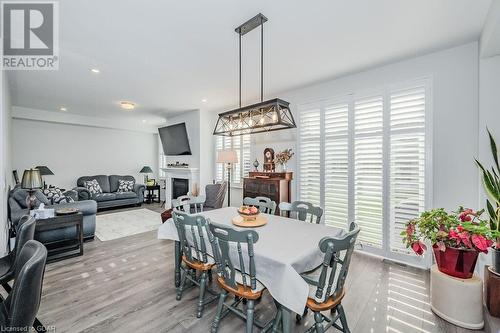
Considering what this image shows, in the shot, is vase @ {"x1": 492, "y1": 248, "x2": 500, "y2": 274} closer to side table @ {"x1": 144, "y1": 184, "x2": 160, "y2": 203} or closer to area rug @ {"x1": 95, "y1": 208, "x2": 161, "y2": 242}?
area rug @ {"x1": 95, "y1": 208, "x2": 161, "y2": 242}

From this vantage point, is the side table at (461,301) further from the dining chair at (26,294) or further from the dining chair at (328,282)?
the dining chair at (26,294)

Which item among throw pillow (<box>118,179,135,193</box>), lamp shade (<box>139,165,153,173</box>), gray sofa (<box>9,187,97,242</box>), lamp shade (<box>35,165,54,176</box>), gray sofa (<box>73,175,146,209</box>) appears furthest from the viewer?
lamp shade (<box>139,165,153,173</box>)

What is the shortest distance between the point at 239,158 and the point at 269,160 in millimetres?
1081

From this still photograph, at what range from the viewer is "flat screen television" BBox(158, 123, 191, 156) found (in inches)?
244

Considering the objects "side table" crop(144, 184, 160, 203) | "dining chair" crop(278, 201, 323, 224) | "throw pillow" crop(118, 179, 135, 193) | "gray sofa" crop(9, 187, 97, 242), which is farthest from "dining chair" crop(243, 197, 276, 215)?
"side table" crop(144, 184, 160, 203)

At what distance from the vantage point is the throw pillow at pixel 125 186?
23.2ft

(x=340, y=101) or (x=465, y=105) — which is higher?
(x=340, y=101)

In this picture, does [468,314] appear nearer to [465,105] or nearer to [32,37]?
[465,105]

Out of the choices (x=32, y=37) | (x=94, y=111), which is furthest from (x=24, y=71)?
(x=94, y=111)

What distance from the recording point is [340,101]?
3699 mm

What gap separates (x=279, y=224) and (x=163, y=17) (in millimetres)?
2423

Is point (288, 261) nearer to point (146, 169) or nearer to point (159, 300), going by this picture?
point (159, 300)

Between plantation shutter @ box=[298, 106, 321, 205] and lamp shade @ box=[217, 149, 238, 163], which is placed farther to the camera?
lamp shade @ box=[217, 149, 238, 163]

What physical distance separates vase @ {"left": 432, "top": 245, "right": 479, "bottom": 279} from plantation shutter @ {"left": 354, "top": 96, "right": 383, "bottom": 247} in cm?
124
